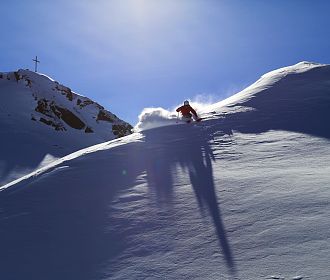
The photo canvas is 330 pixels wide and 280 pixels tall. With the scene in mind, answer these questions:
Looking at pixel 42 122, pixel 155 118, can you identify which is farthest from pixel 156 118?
pixel 42 122

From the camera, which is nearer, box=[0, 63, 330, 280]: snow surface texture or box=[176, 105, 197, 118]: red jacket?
box=[0, 63, 330, 280]: snow surface texture

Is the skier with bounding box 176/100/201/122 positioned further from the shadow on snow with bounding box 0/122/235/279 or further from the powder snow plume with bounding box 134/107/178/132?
the shadow on snow with bounding box 0/122/235/279

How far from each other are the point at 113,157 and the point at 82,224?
4.00m

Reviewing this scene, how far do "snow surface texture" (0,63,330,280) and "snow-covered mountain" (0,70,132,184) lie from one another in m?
10.6

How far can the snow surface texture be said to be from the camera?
15.1 ft

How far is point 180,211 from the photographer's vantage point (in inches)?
246

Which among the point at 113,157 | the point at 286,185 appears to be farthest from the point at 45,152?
the point at 286,185

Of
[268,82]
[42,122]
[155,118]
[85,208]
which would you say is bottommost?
[85,208]

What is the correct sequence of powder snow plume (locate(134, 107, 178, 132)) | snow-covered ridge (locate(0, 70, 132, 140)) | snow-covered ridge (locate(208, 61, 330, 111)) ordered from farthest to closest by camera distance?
1. snow-covered ridge (locate(0, 70, 132, 140))
2. snow-covered ridge (locate(208, 61, 330, 111))
3. powder snow plume (locate(134, 107, 178, 132))

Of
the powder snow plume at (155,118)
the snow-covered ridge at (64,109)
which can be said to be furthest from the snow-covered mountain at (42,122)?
the powder snow plume at (155,118)

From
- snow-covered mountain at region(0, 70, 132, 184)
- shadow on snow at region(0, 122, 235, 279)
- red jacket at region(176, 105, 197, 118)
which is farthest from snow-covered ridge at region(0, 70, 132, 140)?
shadow on snow at region(0, 122, 235, 279)

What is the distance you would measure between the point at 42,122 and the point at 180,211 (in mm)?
27525

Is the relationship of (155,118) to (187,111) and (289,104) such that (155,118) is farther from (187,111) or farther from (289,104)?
(289,104)

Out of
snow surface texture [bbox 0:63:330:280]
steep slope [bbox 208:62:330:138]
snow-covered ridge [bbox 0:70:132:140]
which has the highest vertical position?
snow-covered ridge [bbox 0:70:132:140]
